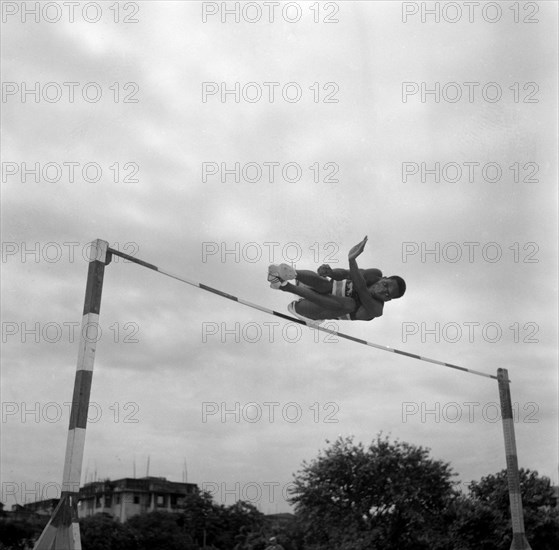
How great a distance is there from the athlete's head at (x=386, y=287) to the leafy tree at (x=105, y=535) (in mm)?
48418

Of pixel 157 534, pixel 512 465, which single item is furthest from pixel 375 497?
pixel 157 534

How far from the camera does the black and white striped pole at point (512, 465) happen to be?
10.9 metres

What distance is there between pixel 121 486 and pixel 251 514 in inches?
795

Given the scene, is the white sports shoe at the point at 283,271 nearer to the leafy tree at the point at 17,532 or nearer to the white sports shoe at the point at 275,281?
the white sports shoe at the point at 275,281

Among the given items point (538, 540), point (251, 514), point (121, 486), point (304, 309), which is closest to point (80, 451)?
point (304, 309)

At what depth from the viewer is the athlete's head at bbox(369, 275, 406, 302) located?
7.93m

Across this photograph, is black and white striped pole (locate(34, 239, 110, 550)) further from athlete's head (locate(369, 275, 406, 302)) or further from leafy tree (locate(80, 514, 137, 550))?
leafy tree (locate(80, 514, 137, 550))

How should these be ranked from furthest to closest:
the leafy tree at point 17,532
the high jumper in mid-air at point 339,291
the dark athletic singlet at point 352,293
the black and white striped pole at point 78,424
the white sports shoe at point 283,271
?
the leafy tree at point 17,532
the dark athletic singlet at point 352,293
the high jumper in mid-air at point 339,291
the white sports shoe at point 283,271
the black and white striped pole at point 78,424

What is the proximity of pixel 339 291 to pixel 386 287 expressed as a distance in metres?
0.50

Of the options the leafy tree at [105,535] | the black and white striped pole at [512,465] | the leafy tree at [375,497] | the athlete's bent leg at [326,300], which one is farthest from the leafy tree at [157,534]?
the athlete's bent leg at [326,300]

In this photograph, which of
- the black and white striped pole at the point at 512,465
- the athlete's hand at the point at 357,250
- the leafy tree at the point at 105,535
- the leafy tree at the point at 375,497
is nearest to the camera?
the athlete's hand at the point at 357,250

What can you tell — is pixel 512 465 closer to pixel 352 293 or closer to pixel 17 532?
pixel 352 293

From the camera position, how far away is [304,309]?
26.5ft

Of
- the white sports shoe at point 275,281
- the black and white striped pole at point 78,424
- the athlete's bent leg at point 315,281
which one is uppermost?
the athlete's bent leg at point 315,281
